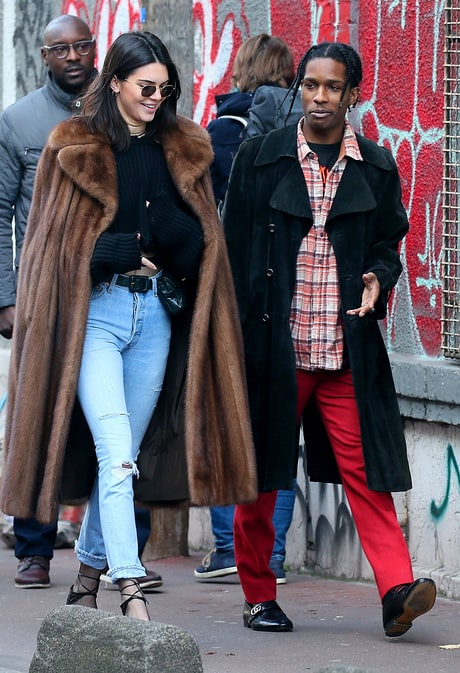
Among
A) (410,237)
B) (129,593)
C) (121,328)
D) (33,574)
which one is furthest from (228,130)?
(129,593)

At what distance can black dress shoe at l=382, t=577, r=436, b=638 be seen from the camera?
5.77m

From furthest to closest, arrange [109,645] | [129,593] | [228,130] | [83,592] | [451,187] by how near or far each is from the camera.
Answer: [228,130], [451,187], [83,592], [129,593], [109,645]

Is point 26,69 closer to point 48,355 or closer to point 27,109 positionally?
point 27,109

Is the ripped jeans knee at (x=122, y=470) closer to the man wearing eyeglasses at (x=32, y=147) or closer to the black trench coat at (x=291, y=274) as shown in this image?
the black trench coat at (x=291, y=274)

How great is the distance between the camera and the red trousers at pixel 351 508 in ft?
19.5

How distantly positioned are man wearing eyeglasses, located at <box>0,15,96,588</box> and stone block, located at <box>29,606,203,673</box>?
2.28m

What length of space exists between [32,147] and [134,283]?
5.75ft

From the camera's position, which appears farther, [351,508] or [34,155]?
[34,155]

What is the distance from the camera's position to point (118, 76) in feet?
19.4

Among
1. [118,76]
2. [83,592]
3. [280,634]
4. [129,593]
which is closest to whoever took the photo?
[129,593]

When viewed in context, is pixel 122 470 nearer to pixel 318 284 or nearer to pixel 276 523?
pixel 318 284

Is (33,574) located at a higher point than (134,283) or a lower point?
lower

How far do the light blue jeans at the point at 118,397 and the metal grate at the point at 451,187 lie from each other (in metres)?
1.63

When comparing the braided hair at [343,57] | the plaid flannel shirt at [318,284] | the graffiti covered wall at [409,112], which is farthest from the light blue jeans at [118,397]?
the graffiti covered wall at [409,112]
